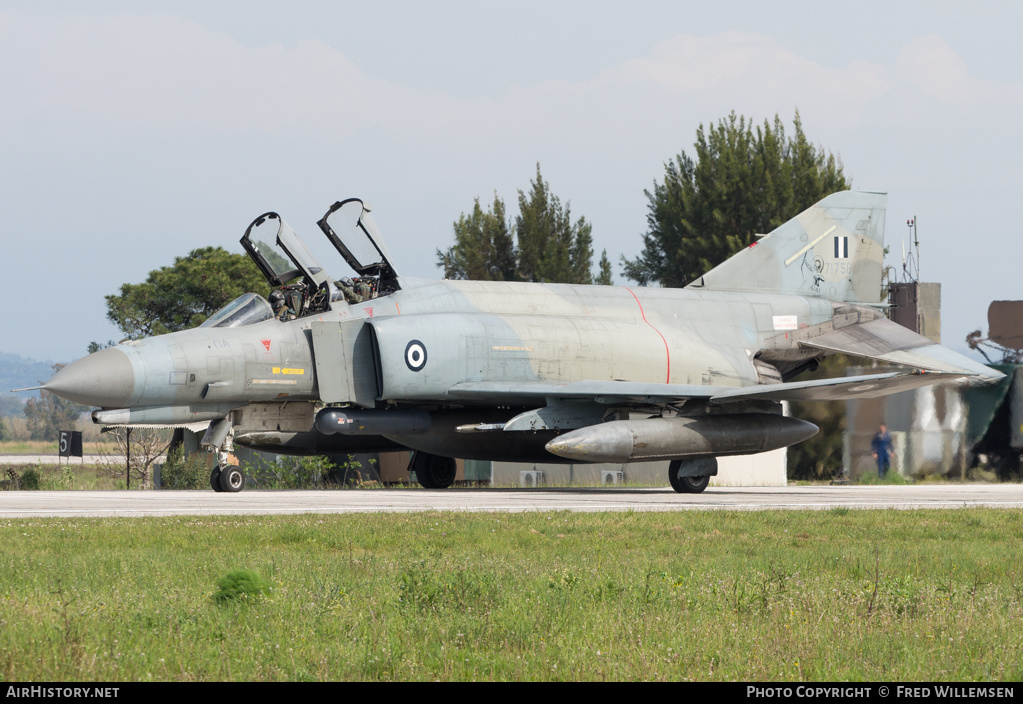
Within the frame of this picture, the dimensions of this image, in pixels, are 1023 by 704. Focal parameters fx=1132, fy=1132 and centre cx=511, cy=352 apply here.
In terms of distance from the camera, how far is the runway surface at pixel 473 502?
42.7 feet

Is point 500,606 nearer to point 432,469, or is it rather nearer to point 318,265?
point 318,265

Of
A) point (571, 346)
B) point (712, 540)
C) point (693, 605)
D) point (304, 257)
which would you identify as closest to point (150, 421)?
point (304, 257)

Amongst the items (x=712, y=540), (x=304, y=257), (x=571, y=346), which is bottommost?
(x=712, y=540)

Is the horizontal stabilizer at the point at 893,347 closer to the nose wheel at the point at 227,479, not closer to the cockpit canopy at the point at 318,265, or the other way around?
the cockpit canopy at the point at 318,265

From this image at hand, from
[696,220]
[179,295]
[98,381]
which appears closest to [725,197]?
[696,220]

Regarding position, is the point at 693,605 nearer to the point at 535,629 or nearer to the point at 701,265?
the point at 535,629

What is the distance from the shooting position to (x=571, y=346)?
18.8m

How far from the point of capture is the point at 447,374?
58.9 feet

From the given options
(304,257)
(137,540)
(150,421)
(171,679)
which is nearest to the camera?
(171,679)

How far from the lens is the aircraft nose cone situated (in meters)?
15.6

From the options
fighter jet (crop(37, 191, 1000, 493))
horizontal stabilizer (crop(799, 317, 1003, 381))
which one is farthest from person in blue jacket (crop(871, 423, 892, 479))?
fighter jet (crop(37, 191, 1000, 493))

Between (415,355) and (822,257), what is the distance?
31.5 ft

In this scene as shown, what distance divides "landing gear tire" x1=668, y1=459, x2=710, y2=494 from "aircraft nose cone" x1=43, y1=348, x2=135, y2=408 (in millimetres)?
8543

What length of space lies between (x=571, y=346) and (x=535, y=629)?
13.1 m
